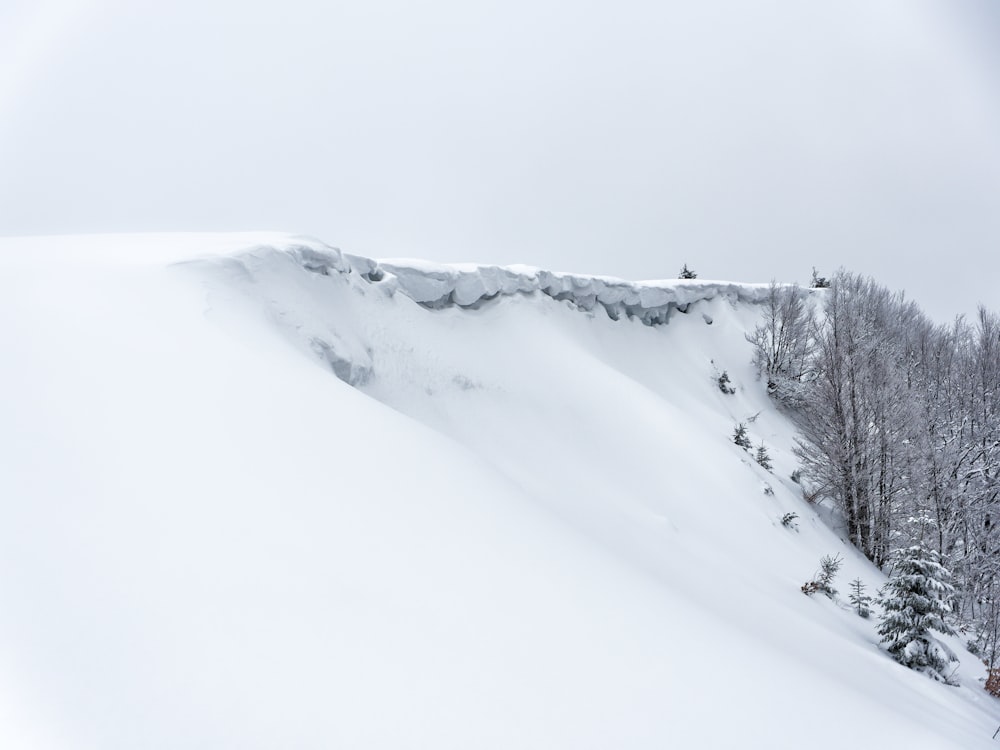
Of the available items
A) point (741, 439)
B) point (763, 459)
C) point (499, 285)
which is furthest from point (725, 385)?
point (499, 285)

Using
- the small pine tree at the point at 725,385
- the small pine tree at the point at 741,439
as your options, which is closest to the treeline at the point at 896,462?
the small pine tree at the point at 741,439

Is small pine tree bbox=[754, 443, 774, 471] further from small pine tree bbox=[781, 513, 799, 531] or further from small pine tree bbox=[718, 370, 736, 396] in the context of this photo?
small pine tree bbox=[718, 370, 736, 396]

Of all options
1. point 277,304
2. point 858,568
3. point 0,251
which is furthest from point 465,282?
point 858,568

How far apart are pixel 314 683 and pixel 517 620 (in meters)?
0.86

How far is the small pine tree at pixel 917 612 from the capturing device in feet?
18.5

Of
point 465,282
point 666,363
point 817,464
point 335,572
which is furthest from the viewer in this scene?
point 666,363

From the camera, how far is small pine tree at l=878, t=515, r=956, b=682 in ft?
18.5

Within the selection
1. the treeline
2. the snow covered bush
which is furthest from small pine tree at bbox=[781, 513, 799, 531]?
the treeline

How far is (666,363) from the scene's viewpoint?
16.6 meters

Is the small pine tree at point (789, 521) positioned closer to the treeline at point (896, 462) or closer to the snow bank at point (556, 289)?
the treeline at point (896, 462)

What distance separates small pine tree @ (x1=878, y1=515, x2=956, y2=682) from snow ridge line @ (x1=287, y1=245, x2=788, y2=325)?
26.6 ft

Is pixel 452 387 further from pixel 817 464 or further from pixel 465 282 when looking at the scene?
pixel 817 464

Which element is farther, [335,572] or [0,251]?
[0,251]

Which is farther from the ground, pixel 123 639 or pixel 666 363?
pixel 666 363
